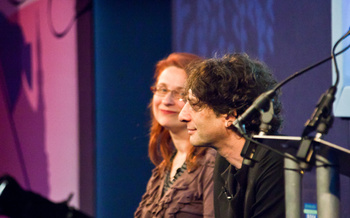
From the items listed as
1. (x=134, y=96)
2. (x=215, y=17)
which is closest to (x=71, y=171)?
(x=134, y=96)

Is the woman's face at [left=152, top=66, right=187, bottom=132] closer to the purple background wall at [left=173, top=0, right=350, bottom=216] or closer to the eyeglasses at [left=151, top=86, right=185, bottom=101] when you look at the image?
the eyeglasses at [left=151, top=86, right=185, bottom=101]

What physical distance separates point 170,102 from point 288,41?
72 cm

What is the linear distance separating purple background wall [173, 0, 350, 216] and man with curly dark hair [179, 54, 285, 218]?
251 mm

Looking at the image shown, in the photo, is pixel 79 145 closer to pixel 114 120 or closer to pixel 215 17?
pixel 114 120

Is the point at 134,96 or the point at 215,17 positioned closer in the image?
the point at 215,17

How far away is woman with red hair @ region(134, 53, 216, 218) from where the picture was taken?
2.18m

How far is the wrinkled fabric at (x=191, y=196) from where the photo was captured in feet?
7.03

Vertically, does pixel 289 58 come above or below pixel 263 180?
above

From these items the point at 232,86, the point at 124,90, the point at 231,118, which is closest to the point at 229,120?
the point at 231,118

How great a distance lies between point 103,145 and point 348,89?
77.5 inches

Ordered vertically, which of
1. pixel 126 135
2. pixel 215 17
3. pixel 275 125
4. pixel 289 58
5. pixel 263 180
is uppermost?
pixel 215 17

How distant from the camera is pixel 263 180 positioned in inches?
61.9

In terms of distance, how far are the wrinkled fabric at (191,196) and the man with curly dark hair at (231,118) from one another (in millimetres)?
270

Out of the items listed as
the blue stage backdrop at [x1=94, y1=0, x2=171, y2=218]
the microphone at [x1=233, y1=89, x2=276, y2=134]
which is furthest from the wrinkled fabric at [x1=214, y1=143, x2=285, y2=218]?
the blue stage backdrop at [x1=94, y1=0, x2=171, y2=218]
